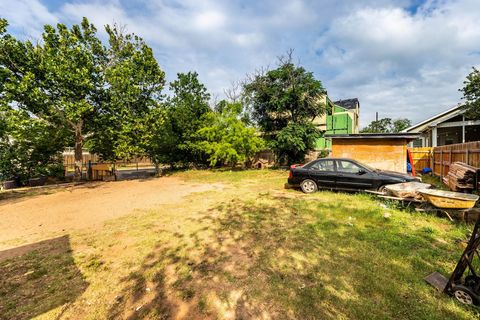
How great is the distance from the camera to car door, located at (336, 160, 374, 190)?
22.5ft

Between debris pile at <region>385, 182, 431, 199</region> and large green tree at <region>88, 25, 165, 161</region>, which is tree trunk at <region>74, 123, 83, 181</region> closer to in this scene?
large green tree at <region>88, 25, 165, 161</region>

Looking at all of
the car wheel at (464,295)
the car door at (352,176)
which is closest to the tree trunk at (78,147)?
the car door at (352,176)

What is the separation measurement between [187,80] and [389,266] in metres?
18.1

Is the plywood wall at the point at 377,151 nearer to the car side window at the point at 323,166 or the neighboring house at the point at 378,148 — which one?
the neighboring house at the point at 378,148

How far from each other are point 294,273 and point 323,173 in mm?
5312

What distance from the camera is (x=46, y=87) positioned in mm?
10086

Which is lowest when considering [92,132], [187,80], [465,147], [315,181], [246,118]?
[315,181]

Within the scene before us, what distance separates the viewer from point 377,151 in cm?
1080

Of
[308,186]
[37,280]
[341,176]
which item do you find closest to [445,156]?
[341,176]

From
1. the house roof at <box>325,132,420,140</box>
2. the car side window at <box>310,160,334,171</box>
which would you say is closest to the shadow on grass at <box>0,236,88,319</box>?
the car side window at <box>310,160,334,171</box>

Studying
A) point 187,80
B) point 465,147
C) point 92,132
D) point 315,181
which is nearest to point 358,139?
point 465,147

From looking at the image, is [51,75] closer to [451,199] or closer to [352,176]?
[352,176]

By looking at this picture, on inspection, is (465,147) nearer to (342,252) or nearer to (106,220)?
(342,252)

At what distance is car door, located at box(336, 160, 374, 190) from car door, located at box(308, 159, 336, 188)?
0.20 m
